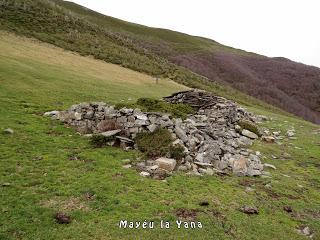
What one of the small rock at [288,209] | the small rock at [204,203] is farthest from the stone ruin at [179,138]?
the small rock at [288,209]

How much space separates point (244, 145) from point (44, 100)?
550 inches

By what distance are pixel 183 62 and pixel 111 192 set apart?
69515 millimetres

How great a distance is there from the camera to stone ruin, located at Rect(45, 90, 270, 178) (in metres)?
16.9

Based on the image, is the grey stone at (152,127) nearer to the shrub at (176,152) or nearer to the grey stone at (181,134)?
the grey stone at (181,134)

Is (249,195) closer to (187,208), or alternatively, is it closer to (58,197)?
(187,208)

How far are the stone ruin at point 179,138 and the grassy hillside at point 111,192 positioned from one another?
0.79 m

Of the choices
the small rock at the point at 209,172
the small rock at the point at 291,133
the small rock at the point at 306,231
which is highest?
the small rock at the point at 291,133

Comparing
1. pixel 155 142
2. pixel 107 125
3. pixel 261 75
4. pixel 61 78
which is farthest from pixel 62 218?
pixel 261 75

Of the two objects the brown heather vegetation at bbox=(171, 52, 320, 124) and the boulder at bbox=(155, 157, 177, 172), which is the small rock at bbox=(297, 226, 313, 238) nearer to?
the boulder at bbox=(155, 157, 177, 172)

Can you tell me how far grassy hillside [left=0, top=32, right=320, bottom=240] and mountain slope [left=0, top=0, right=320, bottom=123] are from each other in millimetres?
31976

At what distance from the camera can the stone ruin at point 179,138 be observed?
667 inches

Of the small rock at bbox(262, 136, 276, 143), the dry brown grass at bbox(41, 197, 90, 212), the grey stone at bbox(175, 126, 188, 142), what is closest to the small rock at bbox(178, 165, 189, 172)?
the grey stone at bbox(175, 126, 188, 142)

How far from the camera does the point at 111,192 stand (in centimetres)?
1361

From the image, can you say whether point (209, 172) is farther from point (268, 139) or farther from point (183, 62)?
point (183, 62)
